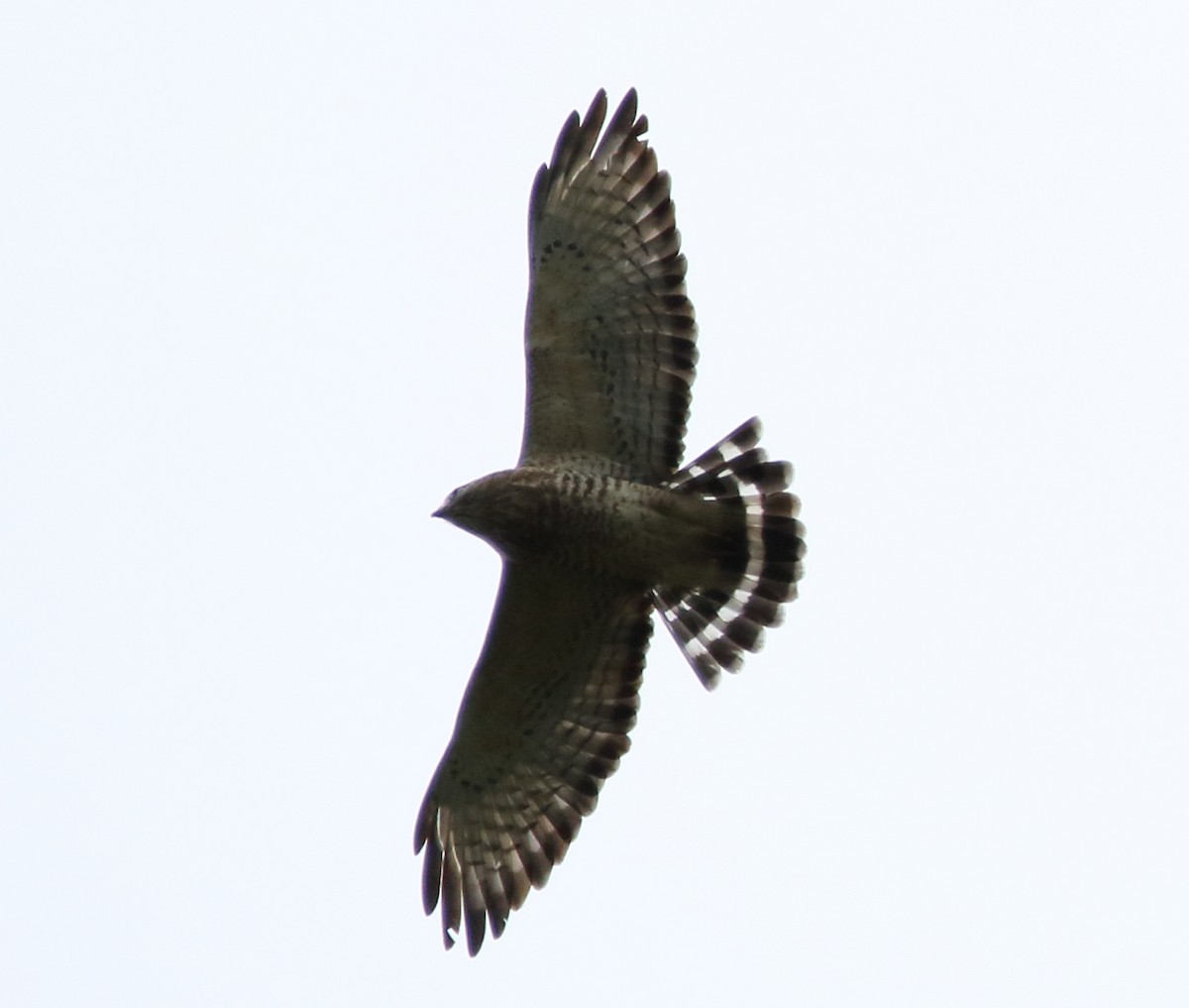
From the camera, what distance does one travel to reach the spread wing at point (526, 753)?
32.8 feet

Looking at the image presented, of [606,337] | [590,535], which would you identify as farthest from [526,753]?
[606,337]

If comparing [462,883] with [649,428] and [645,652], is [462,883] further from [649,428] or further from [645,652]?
[649,428]

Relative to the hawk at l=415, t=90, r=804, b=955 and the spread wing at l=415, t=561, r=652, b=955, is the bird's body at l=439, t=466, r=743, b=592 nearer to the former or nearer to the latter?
the hawk at l=415, t=90, r=804, b=955

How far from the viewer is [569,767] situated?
10156 mm

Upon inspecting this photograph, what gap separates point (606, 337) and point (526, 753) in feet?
6.93

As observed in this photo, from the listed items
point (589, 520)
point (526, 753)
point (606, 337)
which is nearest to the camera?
point (589, 520)

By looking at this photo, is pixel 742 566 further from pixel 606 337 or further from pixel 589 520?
pixel 606 337

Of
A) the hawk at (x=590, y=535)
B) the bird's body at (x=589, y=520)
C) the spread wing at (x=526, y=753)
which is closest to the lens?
the bird's body at (x=589, y=520)

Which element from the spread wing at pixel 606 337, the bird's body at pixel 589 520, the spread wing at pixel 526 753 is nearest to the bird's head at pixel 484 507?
the bird's body at pixel 589 520

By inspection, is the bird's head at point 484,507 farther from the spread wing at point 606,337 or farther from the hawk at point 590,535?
the spread wing at point 606,337

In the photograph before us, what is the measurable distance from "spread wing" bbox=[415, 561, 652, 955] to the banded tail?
0.25 metres

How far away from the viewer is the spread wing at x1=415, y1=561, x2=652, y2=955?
9.99 meters

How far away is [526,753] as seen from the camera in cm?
1017

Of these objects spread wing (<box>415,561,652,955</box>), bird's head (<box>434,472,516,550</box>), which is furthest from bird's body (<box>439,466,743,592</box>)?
spread wing (<box>415,561,652,955</box>)
